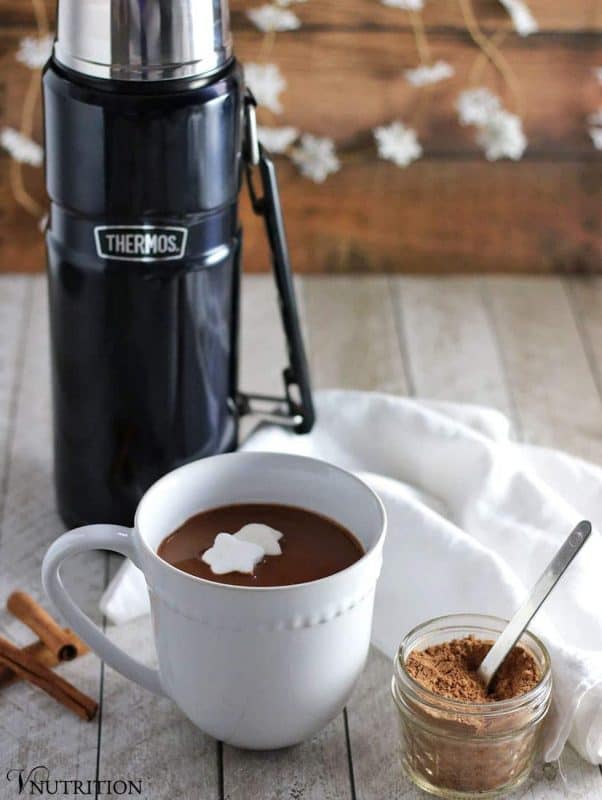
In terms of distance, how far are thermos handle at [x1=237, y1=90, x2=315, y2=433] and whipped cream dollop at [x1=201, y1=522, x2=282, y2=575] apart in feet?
1.03

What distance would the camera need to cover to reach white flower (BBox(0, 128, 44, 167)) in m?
1.61

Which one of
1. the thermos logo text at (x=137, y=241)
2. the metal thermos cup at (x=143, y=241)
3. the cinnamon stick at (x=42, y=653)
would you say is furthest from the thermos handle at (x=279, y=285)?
the cinnamon stick at (x=42, y=653)

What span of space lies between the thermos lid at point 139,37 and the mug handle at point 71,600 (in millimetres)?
348

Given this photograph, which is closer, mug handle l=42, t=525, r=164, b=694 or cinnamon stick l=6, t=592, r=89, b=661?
mug handle l=42, t=525, r=164, b=694

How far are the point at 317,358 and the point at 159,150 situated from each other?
21.3 inches

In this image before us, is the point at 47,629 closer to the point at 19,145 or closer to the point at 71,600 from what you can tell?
the point at 71,600

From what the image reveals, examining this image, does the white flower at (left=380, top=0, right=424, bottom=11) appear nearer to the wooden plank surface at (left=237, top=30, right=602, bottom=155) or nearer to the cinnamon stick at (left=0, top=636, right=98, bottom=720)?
the wooden plank surface at (left=237, top=30, right=602, bottom=155)

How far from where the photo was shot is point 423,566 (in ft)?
3.38

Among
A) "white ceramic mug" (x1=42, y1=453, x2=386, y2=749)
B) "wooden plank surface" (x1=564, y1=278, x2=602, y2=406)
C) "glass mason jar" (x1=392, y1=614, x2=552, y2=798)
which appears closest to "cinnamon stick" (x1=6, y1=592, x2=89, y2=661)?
"white ceramic mug" (x1=42, y1=453, x2=386, y2=749)

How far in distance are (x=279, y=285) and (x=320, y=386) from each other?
0.29m

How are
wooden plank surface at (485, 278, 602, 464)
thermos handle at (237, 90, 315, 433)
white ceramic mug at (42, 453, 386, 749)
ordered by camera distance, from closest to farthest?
white ceramic mug at (42, 453, 386, 749)
thermos handle at (237, 90, 315, 433)
wooden plank surface at (485, 278, 602, 464)

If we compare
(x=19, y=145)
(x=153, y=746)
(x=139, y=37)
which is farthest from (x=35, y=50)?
(x=153, y=746)

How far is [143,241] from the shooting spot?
102cm

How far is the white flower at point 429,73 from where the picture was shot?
5.24ft
